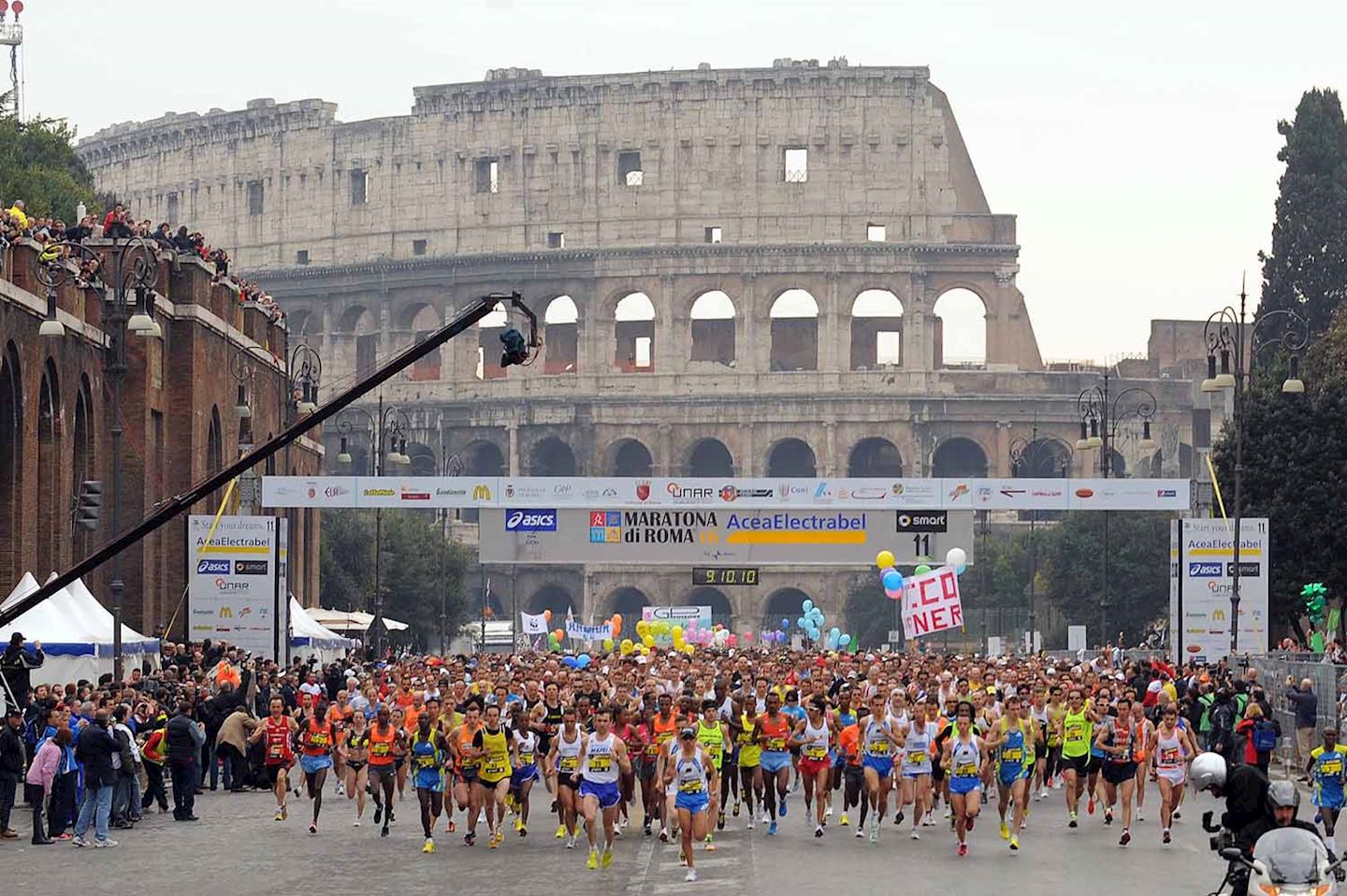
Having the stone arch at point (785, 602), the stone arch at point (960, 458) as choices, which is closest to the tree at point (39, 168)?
the stone arch at point (785, 602)

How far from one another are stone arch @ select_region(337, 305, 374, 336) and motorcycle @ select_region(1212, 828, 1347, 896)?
370ft

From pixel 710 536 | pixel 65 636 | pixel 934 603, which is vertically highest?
pixel 710 536

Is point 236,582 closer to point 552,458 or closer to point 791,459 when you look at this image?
point 552,458

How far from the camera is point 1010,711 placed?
2619 cm

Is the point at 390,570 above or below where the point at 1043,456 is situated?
below

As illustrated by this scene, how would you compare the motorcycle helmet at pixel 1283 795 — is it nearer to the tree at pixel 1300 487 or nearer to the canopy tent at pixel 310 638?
the canopy tent at pixel 310 638

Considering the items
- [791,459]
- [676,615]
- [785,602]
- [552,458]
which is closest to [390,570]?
[676,615]

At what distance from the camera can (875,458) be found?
119m

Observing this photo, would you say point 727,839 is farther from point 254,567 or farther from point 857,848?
point 254,567

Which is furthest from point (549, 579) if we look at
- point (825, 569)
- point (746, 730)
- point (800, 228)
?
point (746, 730)

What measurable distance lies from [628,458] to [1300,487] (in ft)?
209

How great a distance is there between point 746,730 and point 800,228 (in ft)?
306

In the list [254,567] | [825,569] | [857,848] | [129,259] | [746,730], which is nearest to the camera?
[857,848]

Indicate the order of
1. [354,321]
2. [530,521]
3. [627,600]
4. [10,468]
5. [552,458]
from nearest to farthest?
[10,468], [530,521], [627,600], [552,458], [354,321]
